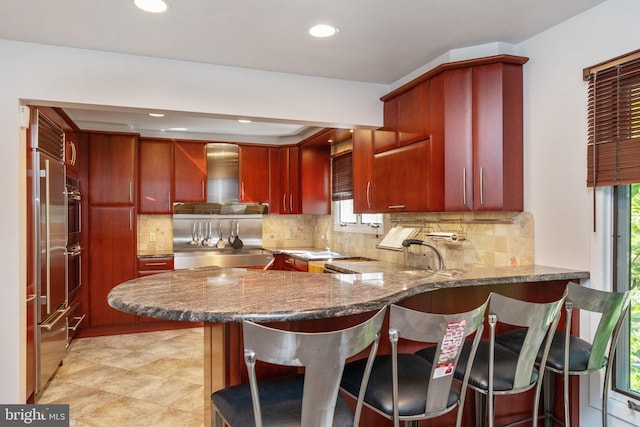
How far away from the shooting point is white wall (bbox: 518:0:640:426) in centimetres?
210

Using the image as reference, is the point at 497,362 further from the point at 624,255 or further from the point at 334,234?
the point at 334,234

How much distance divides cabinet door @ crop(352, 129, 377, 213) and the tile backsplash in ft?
1.16

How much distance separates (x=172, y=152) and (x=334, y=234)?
89.5 inches

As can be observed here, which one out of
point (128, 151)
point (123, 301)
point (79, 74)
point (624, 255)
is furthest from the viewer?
point (128, 151)

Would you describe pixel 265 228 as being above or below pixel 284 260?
above

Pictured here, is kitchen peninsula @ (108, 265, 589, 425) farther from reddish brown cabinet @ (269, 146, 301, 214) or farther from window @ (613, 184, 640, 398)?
reddish brown cabinet @ (269, 146, 301, 214)

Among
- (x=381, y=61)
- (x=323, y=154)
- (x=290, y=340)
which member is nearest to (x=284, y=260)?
(x=323, y=154)

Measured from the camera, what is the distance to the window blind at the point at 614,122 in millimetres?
1935

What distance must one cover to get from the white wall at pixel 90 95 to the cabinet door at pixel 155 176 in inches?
92.9

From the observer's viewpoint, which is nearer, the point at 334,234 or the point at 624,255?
the point at 624,255

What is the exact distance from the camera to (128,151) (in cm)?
462

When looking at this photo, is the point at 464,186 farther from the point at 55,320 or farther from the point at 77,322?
the point at 77,322

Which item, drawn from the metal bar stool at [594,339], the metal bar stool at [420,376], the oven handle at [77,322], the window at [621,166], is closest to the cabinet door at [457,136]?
the window at [621,166]

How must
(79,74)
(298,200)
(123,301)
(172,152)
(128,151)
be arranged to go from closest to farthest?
1. (123,301)
2. (79,74)
3. (128,151)
4. (172,152)
5. (298,200)
